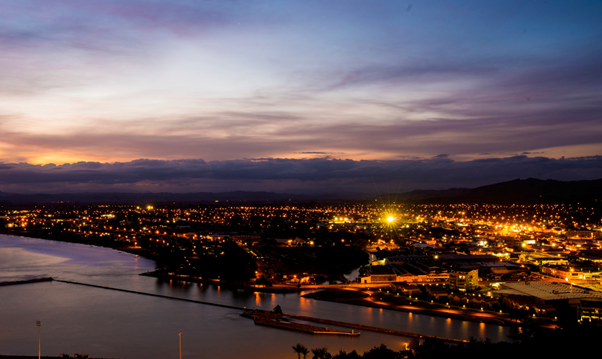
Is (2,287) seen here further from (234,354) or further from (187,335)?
(234,354)

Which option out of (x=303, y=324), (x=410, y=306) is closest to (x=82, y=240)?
(x=303, y=324)

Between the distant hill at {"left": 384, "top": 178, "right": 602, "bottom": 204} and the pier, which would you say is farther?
the distant hill at {"left": 384, "top": 178, "right": 602, "bottom": 204}

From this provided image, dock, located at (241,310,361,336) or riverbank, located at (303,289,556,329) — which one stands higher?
dock, located at (241,310,361,336)

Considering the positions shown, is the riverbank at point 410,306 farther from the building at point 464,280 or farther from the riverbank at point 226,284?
the building at point 464,280

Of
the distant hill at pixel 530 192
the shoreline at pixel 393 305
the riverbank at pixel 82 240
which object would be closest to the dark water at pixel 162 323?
the shoreline at pixel 393 305

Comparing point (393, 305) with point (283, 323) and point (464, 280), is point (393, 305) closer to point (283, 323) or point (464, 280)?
point (283, 323)

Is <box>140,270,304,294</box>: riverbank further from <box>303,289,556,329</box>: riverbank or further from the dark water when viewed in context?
<box>303,289,556,329</box>: riverbank

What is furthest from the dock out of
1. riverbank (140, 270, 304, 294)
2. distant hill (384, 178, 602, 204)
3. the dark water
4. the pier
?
distant hill (384, 178, 602, 204)
